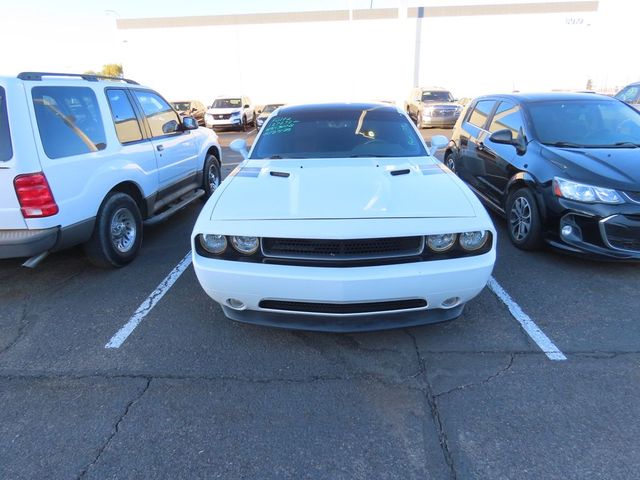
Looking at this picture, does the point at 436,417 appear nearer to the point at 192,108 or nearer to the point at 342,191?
the point at 342,191

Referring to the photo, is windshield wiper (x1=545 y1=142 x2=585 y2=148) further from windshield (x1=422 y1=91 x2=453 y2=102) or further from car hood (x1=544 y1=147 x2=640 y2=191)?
windshield (x1=422 y1=91 x2=453 y2=102)

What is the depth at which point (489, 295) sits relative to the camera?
12.2 ft

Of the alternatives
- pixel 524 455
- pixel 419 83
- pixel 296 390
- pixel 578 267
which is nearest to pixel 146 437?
pixel 296 390

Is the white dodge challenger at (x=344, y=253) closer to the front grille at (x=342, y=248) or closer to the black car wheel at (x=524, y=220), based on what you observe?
the front grille at (x=342, y=248)

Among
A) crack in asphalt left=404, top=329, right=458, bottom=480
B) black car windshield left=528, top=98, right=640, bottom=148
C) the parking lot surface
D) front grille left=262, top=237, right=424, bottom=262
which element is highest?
black car windshield left=528, top=98, right=640, bottom=148

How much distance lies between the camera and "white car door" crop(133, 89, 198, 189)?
521 cm

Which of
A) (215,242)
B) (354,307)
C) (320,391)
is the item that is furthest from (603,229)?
(215,242)

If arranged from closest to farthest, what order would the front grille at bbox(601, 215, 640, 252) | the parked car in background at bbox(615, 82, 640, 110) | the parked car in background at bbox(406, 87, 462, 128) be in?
1. the front grille at bbox(601, 215, 640, 252)
2. the parked car in background at bbox(615, 82, 640, 110)
3. the parked car in background at bbox(406, 87, 462, 128)

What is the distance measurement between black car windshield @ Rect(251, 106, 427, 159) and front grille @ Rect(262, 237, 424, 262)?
55.3 inches

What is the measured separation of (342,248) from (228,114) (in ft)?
59.8

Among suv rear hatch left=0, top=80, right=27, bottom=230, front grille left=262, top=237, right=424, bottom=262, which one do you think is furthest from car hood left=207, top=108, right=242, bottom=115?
front grille left=262, top=237, right=424, bottom=262

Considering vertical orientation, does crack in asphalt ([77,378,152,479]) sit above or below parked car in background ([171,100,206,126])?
below

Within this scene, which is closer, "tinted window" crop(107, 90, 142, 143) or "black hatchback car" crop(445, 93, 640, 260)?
"black hatchback car" crop(445, 93, 640, 260)

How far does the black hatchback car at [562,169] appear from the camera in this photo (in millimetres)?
3793
